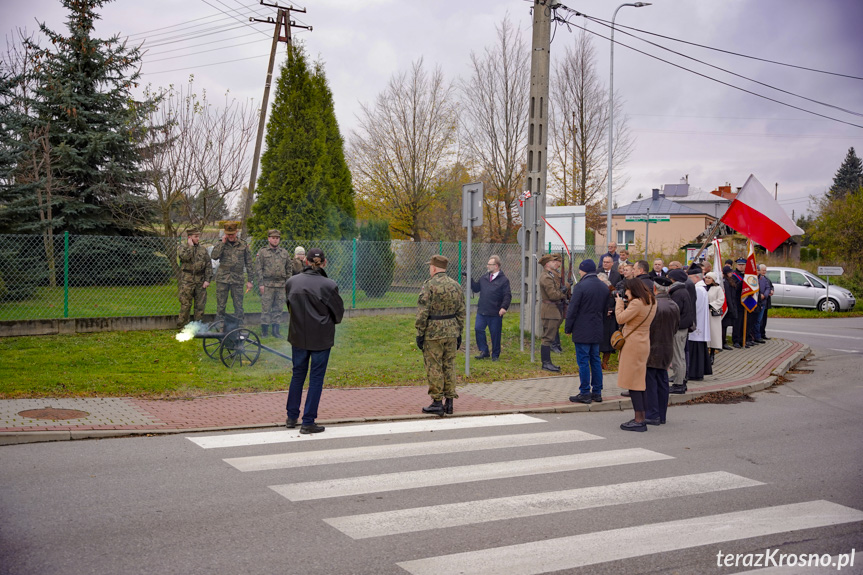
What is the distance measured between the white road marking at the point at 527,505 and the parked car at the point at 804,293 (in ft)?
79.1

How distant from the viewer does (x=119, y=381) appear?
9773mm

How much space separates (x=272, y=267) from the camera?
1348 centimetres

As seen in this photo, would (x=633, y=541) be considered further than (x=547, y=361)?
No

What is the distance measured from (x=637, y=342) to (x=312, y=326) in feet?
12.9

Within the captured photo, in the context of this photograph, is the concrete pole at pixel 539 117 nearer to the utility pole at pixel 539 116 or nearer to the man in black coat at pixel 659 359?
the utility pole at pixel 539 116

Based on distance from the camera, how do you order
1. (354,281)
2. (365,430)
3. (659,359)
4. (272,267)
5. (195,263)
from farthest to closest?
1. (354,281)
2. (272,267)
3. (195,263)
4. (659,359)
5. (365,430)

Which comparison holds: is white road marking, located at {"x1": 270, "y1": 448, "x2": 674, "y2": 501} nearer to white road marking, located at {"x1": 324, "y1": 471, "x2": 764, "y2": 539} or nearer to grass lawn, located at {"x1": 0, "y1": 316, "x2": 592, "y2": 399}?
white road marking, located at {"x1": 324, "y1": 471, "x2": 764, "y2": 539}

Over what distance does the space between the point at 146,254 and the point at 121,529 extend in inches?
418

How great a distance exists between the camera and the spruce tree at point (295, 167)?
1773cm

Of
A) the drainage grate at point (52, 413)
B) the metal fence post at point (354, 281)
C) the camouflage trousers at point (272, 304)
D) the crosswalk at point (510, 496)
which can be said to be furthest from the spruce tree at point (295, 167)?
the crosswalk at point (510, 496)

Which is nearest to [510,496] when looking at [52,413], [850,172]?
[52,413]

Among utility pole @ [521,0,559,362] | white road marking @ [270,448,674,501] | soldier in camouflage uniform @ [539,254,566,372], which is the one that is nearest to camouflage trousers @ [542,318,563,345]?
soldier in camouflage uniform @ [539,254,566,372]

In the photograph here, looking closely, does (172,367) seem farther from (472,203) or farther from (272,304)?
(472,203)

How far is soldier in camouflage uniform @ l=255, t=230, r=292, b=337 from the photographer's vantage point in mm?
13461
